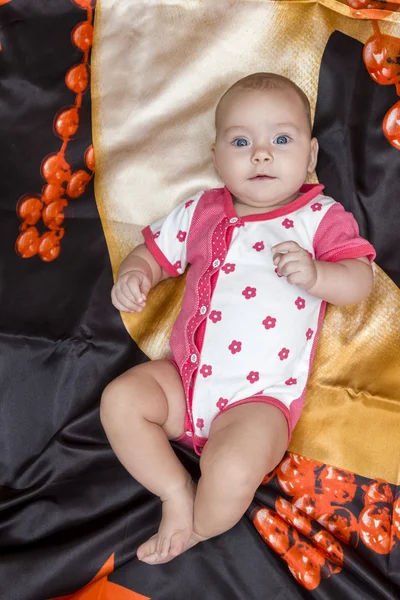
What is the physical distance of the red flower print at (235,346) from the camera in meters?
1.25

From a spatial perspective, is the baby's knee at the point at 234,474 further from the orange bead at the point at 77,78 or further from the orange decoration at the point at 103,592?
the orange bead at the point at 77,78

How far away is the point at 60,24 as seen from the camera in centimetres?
163

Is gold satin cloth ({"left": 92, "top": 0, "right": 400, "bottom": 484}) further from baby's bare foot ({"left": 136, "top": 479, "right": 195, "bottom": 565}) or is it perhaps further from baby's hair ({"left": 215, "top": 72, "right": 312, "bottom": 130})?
baby's bare foot ({"left": 136, "top": 479, "right": 195, "bottom": 565})

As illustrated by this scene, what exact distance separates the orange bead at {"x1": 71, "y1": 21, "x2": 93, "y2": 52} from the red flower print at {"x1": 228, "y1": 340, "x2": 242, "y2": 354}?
0.80 meters

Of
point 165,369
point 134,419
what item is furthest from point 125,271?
point 134,419

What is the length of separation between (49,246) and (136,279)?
25 centimetres

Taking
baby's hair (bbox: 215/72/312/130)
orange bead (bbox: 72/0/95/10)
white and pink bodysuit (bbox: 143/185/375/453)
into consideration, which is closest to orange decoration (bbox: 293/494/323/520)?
white and pink bodysuit (bbox: 143/185/375/453)

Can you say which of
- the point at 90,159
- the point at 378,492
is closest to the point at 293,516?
the point at 378,492

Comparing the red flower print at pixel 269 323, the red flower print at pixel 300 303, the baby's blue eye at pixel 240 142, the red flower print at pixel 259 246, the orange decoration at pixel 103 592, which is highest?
the baby's blue eye at pixel 240 142

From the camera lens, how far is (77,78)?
1.60m

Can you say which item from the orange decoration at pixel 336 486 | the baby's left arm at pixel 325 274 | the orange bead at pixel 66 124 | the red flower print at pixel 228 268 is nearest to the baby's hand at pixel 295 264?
the baby's left arm at pixel 325 274

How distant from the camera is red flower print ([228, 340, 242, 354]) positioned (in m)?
1.25

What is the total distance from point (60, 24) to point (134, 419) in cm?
96

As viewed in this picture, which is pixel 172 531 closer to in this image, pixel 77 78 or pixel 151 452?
pixel 151 452
